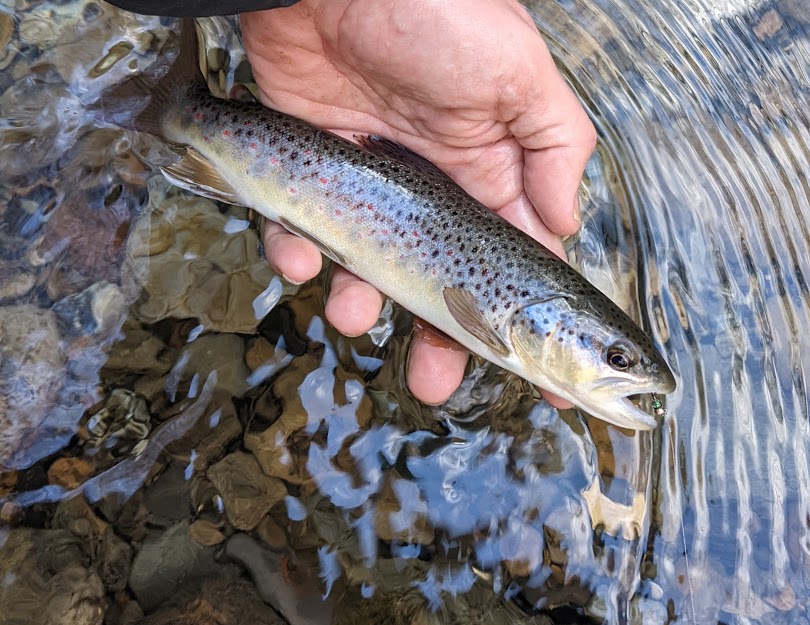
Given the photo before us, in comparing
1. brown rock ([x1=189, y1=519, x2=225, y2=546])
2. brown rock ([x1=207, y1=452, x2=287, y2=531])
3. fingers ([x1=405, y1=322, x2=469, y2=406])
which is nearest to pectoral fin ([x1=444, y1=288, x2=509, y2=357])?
fingers ([x1=405, y1=322, x2=469, y2=406])

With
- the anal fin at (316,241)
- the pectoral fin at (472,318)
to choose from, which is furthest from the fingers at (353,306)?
the pectoral fin at (472,318)

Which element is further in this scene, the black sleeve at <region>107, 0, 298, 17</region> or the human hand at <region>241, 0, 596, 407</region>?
the human hand at <region>241, 0, 596, 407</region>

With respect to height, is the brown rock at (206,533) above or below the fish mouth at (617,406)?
below

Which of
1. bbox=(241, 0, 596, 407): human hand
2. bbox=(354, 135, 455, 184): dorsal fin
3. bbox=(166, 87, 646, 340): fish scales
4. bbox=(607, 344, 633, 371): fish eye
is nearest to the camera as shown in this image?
bbox=(607, 344, 633, 371): fish eye

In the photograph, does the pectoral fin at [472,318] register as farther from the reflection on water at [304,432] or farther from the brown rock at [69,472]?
the brown rock at [69,472]

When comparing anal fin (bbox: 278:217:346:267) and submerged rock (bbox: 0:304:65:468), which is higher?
anal fin (bbox: 278:217:346:267)

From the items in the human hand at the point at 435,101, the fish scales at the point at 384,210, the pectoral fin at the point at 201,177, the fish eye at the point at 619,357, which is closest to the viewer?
the fish eye at the point at 619,357

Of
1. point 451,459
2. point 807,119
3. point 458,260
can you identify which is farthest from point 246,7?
point 807,119

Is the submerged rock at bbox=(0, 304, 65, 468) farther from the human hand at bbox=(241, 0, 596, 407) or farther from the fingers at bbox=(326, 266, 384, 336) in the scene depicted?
the fingers at bbox=(326, 266, 384, 336)
